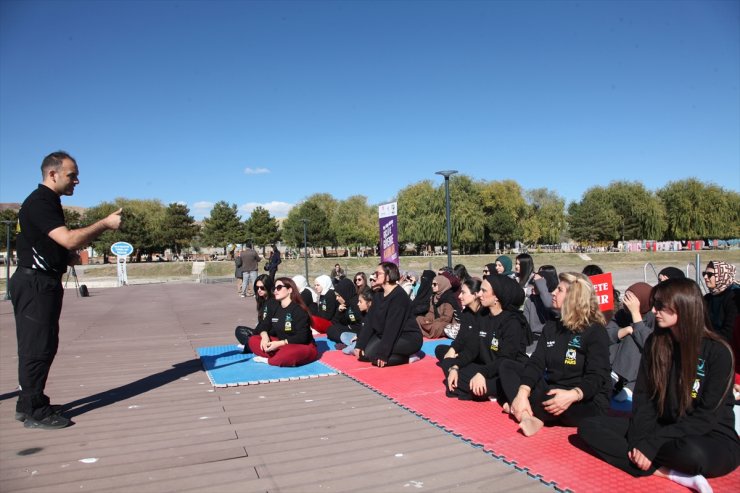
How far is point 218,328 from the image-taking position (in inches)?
450

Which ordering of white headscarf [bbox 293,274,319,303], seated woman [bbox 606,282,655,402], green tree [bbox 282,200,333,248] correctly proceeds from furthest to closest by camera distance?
green tree [bbox 282,200,333,248]
white headscarf [bbox 293,274,319,303]
seated woman [bbox 606,282,655,402]

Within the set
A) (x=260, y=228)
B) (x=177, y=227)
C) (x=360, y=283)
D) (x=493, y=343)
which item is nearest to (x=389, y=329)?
(x=493, y=343)

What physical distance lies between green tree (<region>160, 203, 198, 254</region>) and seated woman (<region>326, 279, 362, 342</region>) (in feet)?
205

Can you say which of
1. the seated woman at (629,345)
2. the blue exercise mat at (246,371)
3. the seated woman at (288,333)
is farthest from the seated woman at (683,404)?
the seated woman at (288,333)

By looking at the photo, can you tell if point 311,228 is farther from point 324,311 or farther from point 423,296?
point 423,296

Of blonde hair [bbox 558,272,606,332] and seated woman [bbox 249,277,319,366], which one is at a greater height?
blonde hair [bbox 558,272,606,332]

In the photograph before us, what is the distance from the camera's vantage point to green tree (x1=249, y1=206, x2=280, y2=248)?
68.3 m

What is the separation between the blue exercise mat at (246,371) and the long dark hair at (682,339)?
13.1 feet

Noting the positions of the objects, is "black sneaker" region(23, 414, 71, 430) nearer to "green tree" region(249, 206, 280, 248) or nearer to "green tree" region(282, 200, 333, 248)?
"green tree" region(282, 200, 333, 248)

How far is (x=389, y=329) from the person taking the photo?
6719 mm

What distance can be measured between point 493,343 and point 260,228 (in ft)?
214

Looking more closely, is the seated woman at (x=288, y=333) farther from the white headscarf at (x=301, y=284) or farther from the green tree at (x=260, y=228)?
the green tree at (x=260, y=228)

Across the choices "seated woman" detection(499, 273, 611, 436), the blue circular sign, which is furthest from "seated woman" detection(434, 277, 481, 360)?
the blue circular sign

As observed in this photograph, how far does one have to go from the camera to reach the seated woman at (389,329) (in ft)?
22.1
